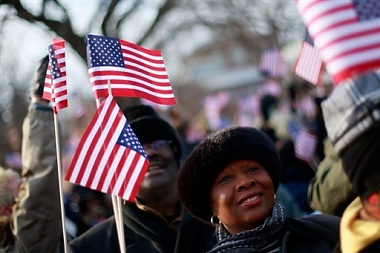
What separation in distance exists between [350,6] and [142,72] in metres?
2.12

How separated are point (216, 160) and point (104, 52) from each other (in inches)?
37.4

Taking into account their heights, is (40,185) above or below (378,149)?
below

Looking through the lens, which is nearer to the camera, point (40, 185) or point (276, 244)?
point (276, 244)

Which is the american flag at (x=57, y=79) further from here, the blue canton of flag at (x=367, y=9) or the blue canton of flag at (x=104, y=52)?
the blue canton of flag at (x=367, y=9)

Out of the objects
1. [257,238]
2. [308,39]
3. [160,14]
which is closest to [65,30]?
[308,39]

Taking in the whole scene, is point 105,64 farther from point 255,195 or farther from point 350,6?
point 350,6

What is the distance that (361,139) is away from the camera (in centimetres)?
248

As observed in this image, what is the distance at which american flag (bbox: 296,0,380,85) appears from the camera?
2.47 meters

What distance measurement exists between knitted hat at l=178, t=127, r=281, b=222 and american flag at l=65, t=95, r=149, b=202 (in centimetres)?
25

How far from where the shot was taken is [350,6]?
250 cm

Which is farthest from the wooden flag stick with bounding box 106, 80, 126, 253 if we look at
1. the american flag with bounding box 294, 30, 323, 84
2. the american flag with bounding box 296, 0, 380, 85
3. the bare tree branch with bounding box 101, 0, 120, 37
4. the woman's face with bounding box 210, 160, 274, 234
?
the bare tree branch with bounding box 101, 0, 120, 37

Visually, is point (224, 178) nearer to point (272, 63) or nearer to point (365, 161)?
point (365, 161)

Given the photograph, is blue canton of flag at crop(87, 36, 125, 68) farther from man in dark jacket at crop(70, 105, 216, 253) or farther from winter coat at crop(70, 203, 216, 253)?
winter coat at crop(70, 203, 216, 253)

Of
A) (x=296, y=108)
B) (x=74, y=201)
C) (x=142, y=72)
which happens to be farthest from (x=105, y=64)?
(x=296, y=108)
